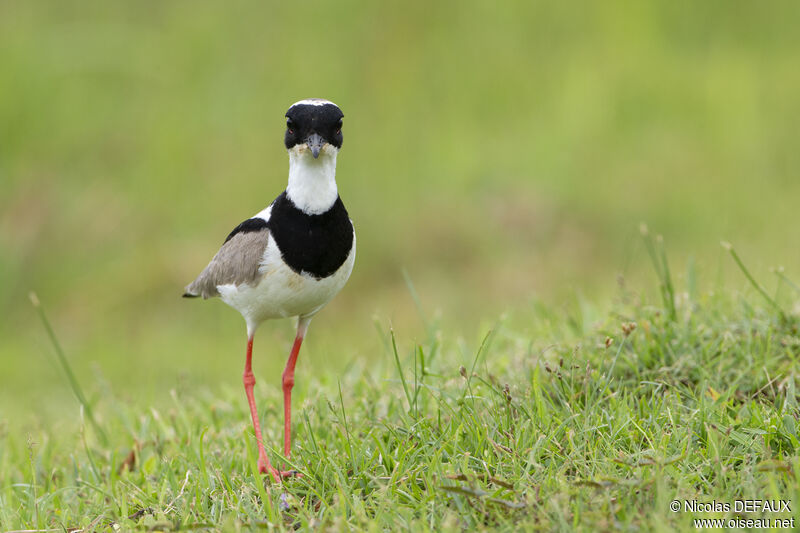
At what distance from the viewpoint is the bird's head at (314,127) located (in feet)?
10.6

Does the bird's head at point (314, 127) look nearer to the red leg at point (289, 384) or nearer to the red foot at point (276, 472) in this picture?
the red leg at point (289, 384)

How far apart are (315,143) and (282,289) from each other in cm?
59

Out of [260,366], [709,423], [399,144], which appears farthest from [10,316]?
[709,423]

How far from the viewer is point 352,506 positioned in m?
3.06

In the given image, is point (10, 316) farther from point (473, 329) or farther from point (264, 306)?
point (264, 306)

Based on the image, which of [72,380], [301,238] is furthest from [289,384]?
[72,380]

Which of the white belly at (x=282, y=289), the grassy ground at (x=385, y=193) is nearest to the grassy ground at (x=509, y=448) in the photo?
the grassy ground at (x=385, y=193)

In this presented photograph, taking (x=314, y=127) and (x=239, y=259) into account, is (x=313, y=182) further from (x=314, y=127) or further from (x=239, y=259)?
(x=239, y=259)

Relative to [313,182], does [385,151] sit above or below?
above

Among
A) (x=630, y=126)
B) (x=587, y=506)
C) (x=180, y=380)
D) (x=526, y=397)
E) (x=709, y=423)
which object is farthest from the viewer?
(x=630, y=126)

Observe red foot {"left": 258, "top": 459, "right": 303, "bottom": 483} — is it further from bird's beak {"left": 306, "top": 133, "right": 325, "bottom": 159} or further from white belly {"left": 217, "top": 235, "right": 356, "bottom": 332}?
bird's beak {"left": 306, "top": 133, "right": 325, "bottom": 159}

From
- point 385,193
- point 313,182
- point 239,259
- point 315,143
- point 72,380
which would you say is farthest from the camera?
point 385,193

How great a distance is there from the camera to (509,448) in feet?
10.7

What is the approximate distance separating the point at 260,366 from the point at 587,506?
204 inches
